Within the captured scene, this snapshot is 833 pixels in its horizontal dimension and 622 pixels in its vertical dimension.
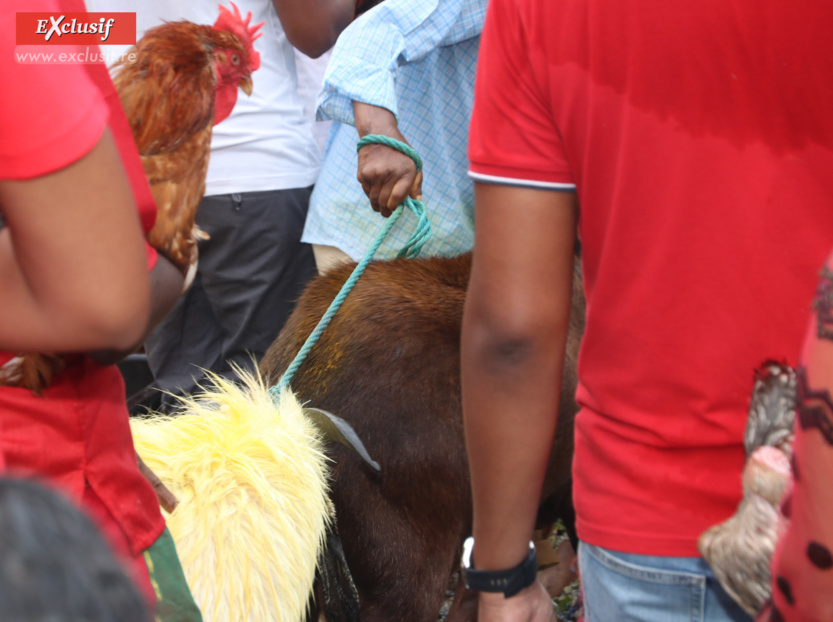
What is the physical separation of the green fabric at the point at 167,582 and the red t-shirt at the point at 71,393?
2cm

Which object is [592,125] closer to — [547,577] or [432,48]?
[432,48]

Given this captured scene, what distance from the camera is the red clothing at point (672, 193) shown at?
89 cm

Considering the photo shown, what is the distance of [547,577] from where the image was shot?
10.3 feet

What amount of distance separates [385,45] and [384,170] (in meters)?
0.43

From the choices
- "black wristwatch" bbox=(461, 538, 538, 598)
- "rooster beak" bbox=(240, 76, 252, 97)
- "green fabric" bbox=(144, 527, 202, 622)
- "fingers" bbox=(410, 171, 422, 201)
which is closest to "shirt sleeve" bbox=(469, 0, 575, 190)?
"black wristwatch" bbox=(461, 538, 538, 598)

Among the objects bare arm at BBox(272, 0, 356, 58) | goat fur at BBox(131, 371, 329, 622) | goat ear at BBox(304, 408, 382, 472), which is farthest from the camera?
bare arm at BBox(272, 0, 356, 58)

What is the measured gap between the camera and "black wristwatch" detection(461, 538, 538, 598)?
4.05ft

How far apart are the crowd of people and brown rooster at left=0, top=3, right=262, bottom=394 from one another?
9 centimetres

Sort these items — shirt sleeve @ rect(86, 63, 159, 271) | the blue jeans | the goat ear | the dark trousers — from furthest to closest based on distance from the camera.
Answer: the dark trousers
the goat ear
shirt sleeve @ rect(86, 63, 159, 271)
the blue jeans

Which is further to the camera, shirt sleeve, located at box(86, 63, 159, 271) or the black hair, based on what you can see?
shirt sleeve, located at box(86, 63, 159, 271)

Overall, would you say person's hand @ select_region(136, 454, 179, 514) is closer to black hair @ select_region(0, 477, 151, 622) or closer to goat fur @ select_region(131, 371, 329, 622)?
goat fur @ select_region(131, 371, 329, 622)

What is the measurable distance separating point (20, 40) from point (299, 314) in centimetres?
155

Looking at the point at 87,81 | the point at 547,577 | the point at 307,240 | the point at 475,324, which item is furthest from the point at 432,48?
the point at 547,577

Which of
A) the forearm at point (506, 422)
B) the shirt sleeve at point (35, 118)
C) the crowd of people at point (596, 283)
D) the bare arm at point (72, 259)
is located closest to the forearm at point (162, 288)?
the crowd of people at point (596, 283)
